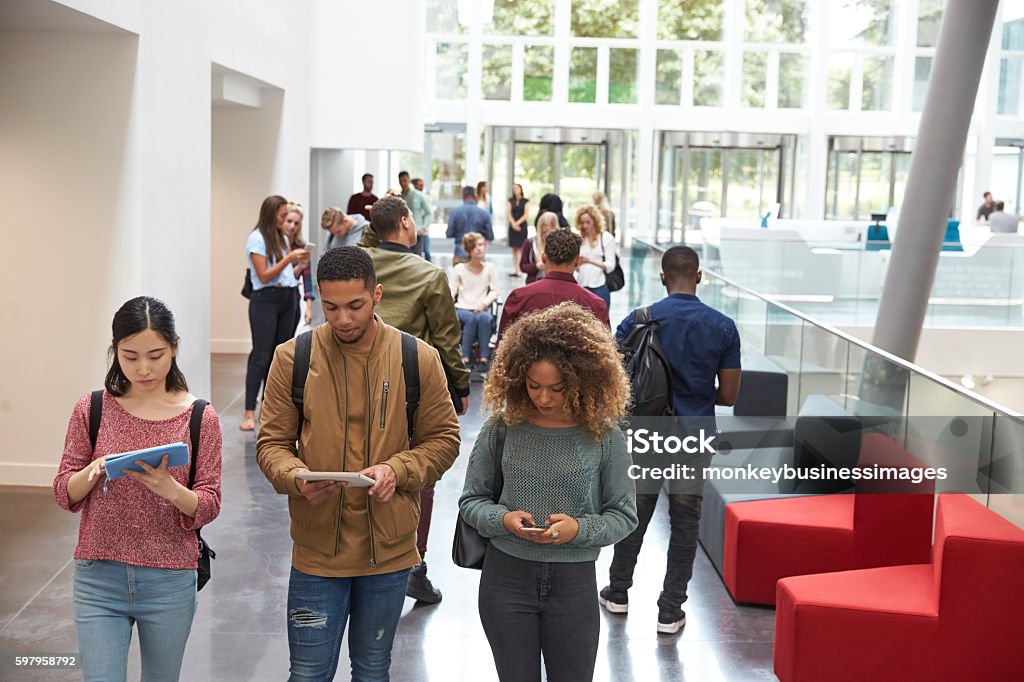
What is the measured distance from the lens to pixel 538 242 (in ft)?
34.1

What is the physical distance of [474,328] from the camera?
11.5 metres

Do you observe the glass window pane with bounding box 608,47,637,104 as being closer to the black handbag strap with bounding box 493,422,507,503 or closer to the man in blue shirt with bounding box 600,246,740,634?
the man in blue shirt with bounding box 600,246,740,634

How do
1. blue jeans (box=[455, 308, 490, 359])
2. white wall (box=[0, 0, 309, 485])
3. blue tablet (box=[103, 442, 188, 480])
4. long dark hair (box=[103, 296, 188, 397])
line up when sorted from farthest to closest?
blue jeans (box=[455, 308, 490, 359]) → white wall (box=[0, 0, 309, 485]) → long dark hair (box=[103, 296, 188, 397]) → blue tablet (box=[103, 442, 188, 480])

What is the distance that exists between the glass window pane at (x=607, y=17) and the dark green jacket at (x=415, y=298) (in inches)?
1019

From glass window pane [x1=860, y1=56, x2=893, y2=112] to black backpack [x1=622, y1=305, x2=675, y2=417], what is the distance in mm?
26144

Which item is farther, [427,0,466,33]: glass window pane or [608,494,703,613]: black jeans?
[427,0,466,33]: glass window pane

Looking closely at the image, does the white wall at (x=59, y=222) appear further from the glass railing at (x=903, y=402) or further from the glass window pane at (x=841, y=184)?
the glass window pane at (x=841, y=184)

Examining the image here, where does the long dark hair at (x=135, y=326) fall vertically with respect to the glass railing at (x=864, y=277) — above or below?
above

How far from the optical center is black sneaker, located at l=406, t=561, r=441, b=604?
5648 mm

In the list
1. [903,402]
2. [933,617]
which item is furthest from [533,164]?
[933,617]

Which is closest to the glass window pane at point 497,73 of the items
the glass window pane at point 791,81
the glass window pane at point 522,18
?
the glass window pane at point 522,18

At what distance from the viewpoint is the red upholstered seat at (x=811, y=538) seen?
5562 millimetres

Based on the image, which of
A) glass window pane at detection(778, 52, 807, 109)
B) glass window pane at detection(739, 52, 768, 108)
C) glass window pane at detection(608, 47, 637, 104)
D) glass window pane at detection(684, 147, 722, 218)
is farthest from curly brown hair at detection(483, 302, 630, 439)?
glass window pane at detection(778, 52, 807, 109)

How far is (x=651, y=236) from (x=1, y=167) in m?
23.3
